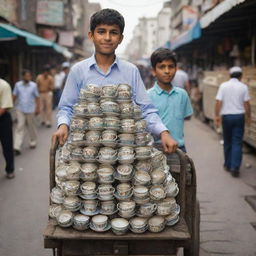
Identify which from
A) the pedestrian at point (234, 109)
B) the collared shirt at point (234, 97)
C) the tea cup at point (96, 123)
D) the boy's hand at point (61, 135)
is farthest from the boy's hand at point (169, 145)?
the collared shirt at point (234, 97)

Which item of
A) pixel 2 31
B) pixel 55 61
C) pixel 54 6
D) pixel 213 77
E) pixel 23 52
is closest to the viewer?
pixel 2 31

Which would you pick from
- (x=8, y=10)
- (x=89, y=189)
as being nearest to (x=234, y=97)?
(x=89, y=189)

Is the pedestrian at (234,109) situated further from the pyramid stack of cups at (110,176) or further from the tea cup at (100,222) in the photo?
the tea cup at (100,222)

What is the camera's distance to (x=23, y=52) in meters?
18.5

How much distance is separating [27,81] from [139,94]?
7014 mm

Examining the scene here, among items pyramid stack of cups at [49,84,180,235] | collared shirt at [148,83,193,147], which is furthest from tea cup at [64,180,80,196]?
collared shirt at [148,83,193,147]

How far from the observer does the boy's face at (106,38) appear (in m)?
3.02

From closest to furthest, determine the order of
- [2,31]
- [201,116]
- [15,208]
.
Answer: [15,208] < [2,31] < [201,116]

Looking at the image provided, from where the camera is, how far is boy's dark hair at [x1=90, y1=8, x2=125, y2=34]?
9.83ft

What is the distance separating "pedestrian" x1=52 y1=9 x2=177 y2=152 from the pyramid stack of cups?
0.28m

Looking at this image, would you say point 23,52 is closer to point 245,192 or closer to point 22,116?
point 22,116

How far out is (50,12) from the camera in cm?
2061

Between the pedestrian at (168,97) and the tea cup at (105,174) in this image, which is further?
the pedestrian at (168,97)

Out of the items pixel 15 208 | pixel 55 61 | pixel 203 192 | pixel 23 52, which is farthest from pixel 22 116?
pixel 55 61
